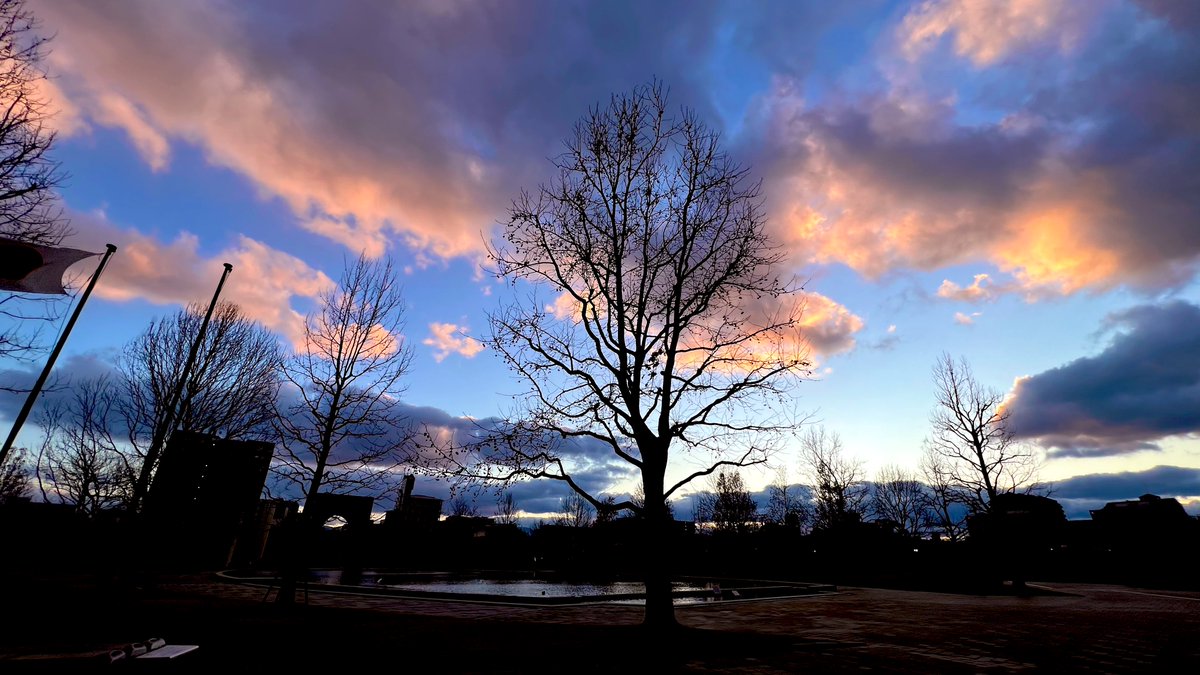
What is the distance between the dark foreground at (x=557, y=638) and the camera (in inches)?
252

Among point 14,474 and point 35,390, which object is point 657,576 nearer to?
point 35,390

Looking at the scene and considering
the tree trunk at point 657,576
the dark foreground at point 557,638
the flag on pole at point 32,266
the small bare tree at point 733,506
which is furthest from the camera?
the small bare tree at point 733,506

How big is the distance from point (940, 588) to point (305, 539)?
94.3ft

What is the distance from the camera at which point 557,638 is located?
850 centimetres

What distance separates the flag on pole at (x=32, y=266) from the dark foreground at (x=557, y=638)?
6140 millimetres

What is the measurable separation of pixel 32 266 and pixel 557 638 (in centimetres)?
1265

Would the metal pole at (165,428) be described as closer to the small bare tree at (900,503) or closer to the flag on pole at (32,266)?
the flag on pole at (32,266)

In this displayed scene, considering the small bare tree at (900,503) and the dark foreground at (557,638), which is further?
the small bare tree at (900,503)

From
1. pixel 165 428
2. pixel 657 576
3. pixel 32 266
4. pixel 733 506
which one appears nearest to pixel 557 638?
pixel 657 576

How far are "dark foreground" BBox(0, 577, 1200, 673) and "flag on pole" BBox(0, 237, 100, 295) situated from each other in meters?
6.14

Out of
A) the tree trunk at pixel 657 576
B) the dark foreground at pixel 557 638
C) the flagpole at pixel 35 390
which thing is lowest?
the dark foreground at pixel 557 638

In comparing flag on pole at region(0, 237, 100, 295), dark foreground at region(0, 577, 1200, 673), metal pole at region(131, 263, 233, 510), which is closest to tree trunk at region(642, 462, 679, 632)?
dark foreground at region(0, 577, 1200, 673)

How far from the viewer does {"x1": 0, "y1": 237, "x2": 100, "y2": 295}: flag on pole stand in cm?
964

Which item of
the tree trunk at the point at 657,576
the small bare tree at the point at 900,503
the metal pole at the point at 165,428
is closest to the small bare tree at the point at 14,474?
the metal pole at the point at 165,428
